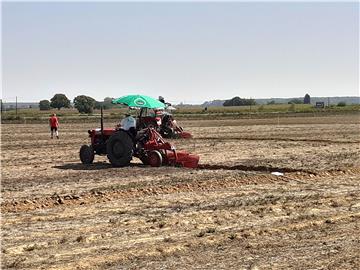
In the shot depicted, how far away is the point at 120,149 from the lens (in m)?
15.4

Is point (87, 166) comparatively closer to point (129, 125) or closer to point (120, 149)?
point (120, 149)

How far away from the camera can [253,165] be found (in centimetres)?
1577

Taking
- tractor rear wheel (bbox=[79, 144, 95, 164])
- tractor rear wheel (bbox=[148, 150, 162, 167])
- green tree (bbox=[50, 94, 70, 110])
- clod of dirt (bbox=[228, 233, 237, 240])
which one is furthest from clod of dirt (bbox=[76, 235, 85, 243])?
green tree (bbox=[50, 94, 70, 110])

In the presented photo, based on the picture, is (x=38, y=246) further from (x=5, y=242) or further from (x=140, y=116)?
(x=140, y=116)

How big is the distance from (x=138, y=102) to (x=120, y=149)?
55.2 inches

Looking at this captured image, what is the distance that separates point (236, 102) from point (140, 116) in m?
121

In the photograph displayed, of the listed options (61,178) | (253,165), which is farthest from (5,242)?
(253,165)

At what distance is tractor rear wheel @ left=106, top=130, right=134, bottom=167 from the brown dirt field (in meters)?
0.34

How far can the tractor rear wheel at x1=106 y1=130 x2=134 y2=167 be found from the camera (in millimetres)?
15180

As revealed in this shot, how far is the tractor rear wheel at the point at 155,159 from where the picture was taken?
49.2ft

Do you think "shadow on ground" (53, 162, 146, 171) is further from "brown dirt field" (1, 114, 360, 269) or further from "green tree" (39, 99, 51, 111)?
"green tree" (39, 99, 51, 111)

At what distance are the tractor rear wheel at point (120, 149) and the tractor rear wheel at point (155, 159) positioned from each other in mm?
560

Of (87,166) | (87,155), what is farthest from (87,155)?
(87,166)

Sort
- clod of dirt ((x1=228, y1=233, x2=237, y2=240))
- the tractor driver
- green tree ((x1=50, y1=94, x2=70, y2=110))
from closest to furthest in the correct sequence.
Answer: clod of dirt ((x1=228, y1=233, x2=237, y2=240)) → the tractor driver → green tree ((x1=50, y1=94, x2=70, y2=110))
